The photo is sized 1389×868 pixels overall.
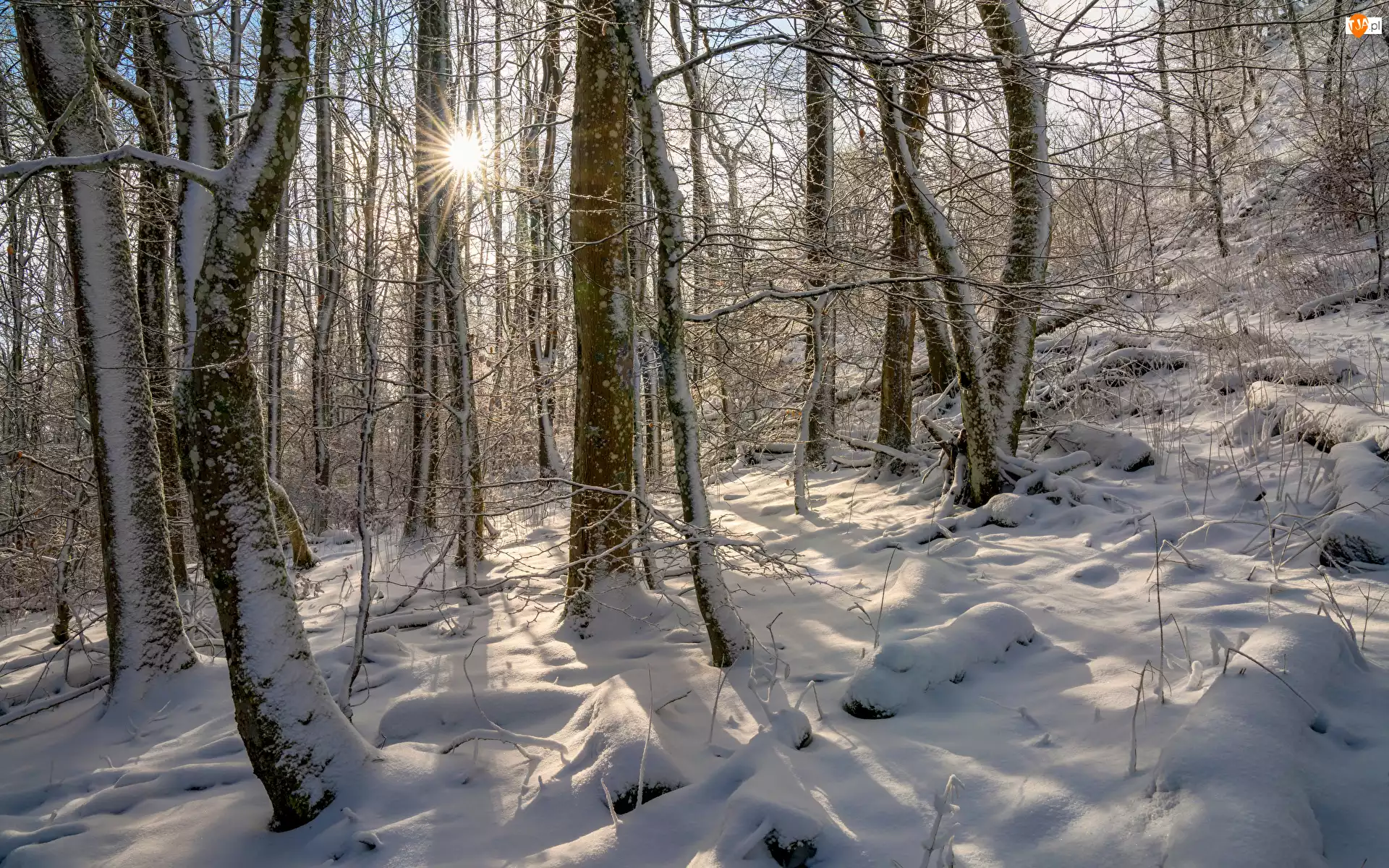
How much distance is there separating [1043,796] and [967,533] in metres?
3.12

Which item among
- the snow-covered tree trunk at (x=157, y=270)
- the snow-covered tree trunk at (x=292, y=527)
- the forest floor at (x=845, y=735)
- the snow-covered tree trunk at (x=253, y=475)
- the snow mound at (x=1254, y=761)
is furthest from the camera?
the snow-covered tree trunk at (x=292, y=527)

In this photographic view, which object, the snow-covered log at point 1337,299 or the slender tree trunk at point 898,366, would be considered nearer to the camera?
the slender tree trunk at point 898,366

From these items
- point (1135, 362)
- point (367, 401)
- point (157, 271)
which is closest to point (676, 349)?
point (367, 401)

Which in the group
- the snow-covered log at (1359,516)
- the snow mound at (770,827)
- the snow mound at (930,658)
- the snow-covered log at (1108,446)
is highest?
the snow-covered log at (1108,446)

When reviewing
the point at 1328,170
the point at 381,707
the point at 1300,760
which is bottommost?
the point at 381,707

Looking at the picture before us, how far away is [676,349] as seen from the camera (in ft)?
10.8

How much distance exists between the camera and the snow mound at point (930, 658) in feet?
9.52

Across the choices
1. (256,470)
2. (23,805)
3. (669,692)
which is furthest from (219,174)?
(23,805)

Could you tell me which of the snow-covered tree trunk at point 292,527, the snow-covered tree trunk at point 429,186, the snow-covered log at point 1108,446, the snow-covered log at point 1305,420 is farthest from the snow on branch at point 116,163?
the snow-covered log at point 1108,446

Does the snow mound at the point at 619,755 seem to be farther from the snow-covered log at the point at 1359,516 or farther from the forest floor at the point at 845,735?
the snow-covered log at the point at 1359,516

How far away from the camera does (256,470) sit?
8.93 feet

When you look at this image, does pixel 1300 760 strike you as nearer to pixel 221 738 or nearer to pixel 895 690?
pixel 895 690
